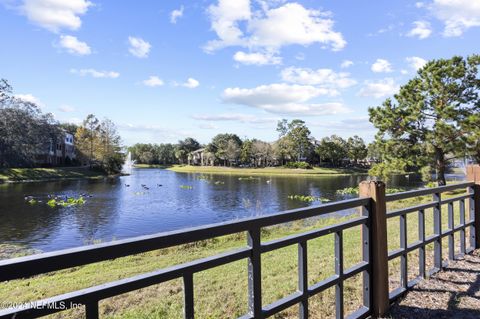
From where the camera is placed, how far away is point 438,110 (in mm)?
20844

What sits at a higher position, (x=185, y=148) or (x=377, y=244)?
(x=185, y=148)

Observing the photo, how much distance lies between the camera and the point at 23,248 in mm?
11586

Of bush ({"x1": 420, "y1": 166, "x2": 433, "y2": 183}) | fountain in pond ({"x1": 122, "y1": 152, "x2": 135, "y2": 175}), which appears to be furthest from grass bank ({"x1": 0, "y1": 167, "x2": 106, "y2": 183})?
bush ({"x1": 420, "y1": 166, "x2": 433, "y2": 183})

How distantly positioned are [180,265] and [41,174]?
169ft

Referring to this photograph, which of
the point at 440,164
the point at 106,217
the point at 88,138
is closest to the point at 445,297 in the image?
the point at 106,217

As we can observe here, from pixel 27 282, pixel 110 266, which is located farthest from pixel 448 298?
pixel 27 282

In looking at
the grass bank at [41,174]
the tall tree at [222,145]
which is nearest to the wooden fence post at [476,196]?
Answer: the grass bank at [41,174]

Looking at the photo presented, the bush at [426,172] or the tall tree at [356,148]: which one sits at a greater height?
the tall tree at [356,148]

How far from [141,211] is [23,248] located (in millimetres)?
9147

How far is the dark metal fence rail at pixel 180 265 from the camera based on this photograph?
1.45m

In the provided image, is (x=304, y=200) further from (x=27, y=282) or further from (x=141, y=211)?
(x=27, y=282)

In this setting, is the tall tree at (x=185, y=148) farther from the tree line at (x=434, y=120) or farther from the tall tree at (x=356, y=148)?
the tree line at (x=434, y=120)

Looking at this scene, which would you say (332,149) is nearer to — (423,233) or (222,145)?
(222,145)

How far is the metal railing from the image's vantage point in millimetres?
1505
